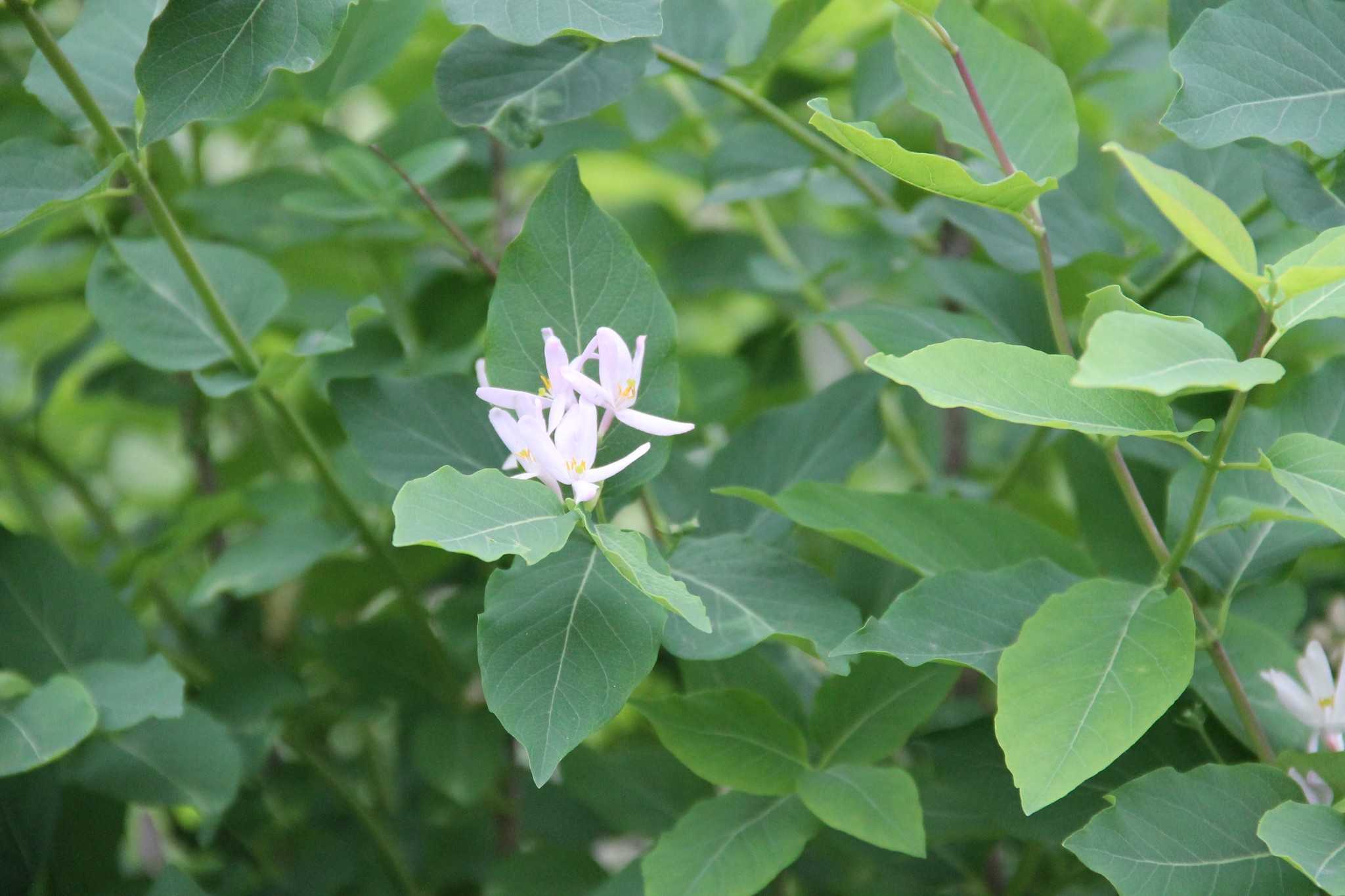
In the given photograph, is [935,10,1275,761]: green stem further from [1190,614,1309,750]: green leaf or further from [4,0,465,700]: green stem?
[4,0,465,700]: green stem

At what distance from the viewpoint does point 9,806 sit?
64cm

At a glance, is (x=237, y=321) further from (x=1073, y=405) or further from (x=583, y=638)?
(x=1073, y=405)

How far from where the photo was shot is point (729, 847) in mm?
528

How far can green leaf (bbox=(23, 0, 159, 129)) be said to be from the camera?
615 mm

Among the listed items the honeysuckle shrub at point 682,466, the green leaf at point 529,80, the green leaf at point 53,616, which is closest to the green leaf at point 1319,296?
the honeysuckle shrub at point 682,466

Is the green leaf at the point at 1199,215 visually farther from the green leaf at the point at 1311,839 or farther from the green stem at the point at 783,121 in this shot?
the green stem at the point at 783,121

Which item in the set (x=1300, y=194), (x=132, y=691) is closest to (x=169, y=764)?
(x=132, y=691)

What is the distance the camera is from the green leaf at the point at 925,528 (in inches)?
21.2

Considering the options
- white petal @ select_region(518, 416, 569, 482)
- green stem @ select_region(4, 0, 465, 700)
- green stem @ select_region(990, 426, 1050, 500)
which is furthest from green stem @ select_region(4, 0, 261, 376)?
green stem @ select_region(990, 426, 1050, 500)

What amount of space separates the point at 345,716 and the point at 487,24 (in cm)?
55

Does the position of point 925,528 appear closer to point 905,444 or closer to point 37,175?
point 905,444

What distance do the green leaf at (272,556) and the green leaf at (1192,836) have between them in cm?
44

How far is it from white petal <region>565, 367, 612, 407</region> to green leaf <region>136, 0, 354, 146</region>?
0.18 meters

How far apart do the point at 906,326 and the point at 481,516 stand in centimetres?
28
